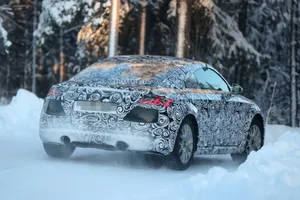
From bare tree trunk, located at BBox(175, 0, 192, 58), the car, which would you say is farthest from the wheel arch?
bare tree trunk, located at BBox(175, 0, 192, 58)

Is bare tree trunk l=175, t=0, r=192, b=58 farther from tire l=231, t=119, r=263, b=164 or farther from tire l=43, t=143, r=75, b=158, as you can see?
tire l=43, t=143, r=75, b=158

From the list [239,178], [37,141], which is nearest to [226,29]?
[37,141]

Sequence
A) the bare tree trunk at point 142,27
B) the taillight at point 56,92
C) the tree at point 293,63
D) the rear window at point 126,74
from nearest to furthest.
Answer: the taillight at point 56,92
the rear window at point 126,74
the bare tree trunk at point 142,27
the tree at point 293,63

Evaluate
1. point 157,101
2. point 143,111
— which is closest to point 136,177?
point 143,111

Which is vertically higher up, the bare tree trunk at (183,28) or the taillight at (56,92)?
the bare tree trunk at (183,28)

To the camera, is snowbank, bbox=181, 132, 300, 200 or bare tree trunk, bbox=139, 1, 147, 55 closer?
snowbank, bbox=181, 132, 300, 200

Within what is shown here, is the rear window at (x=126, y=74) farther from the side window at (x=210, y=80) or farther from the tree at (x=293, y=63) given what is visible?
the tree at (x=293, y=63)

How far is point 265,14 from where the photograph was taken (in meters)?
31.2

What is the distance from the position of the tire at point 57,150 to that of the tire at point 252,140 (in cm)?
272

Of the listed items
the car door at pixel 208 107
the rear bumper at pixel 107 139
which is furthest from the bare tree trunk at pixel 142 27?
the rear bumper at pixel 107 139

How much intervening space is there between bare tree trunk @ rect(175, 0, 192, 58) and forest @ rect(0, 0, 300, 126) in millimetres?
28

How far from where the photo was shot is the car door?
28.1 ft

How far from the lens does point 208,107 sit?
8.70m

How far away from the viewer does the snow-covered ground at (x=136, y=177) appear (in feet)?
18.5
